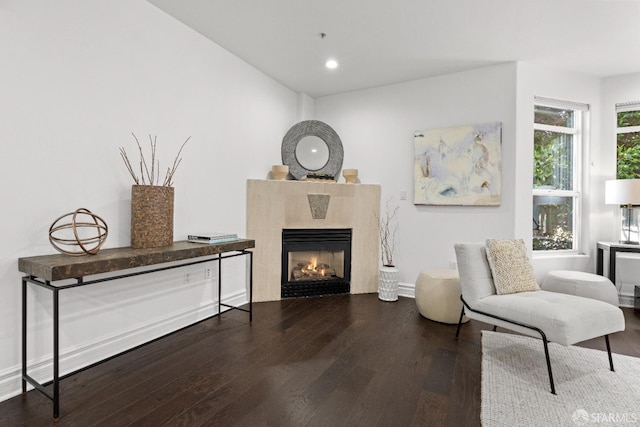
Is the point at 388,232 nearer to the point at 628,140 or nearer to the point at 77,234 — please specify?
the point at 628,140

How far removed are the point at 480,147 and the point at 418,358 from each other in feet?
7.88

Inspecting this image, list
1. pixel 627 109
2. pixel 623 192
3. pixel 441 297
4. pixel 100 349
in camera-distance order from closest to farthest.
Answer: pixel 100 349 → pixel 441 297 → pixel 623 192 → pixel 627 109

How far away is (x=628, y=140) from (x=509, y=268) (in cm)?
282

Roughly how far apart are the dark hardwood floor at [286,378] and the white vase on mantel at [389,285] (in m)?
0.71

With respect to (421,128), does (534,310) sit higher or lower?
lower

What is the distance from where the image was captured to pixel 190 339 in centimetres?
266

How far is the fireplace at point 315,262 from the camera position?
3900 mm

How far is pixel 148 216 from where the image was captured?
7.75ft

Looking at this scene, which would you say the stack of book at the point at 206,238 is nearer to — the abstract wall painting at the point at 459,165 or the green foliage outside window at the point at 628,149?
the abstract wall painting at the point at 459,165

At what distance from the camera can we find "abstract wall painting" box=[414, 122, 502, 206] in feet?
11.8

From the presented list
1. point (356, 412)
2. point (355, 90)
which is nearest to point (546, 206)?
point (355, 90)

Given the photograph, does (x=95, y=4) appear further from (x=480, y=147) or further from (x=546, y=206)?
(x=546, y=206)

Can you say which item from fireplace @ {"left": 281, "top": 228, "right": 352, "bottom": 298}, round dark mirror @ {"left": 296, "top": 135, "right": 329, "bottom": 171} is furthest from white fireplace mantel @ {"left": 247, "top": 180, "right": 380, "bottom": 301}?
round dark mirror @ {"left": 296, "top": 135, "right": 329, "bottom": 171}

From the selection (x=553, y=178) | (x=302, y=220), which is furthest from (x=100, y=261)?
(x=553, y=178)
